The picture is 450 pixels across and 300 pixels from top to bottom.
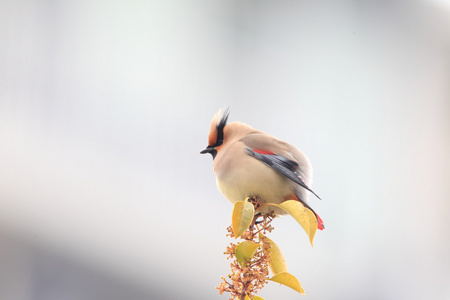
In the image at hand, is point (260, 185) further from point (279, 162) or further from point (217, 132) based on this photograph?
point (217, 132)

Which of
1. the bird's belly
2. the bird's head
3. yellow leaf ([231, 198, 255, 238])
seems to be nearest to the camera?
yellow leaf ([231, 198, 255, 238])

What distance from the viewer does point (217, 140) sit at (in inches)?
40.9

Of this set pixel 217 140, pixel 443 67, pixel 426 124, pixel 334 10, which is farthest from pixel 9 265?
pixel 443 67

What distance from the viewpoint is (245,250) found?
72 cm

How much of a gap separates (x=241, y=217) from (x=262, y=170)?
218 millimetres

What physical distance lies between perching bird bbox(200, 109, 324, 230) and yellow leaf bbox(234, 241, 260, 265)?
0.16 m

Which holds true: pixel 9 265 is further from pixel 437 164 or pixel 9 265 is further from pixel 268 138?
pixel 437 164

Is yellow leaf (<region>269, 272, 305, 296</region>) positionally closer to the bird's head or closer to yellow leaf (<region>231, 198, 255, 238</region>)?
yellow leaf (<region>231, 198, 255, 238</region>)

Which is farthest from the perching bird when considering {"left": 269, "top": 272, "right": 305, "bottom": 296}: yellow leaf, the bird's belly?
{"left": 269, "top": 272, "right": 305, "bottom": 296}: yellow leaf

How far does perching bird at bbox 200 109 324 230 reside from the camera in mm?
907

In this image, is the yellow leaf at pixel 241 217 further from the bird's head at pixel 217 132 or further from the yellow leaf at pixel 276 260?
the bird's head at pixel 217 132

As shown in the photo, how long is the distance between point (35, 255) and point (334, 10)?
287 cm

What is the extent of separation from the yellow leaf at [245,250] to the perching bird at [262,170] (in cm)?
16

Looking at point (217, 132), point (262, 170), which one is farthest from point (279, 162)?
point (217, 132)
